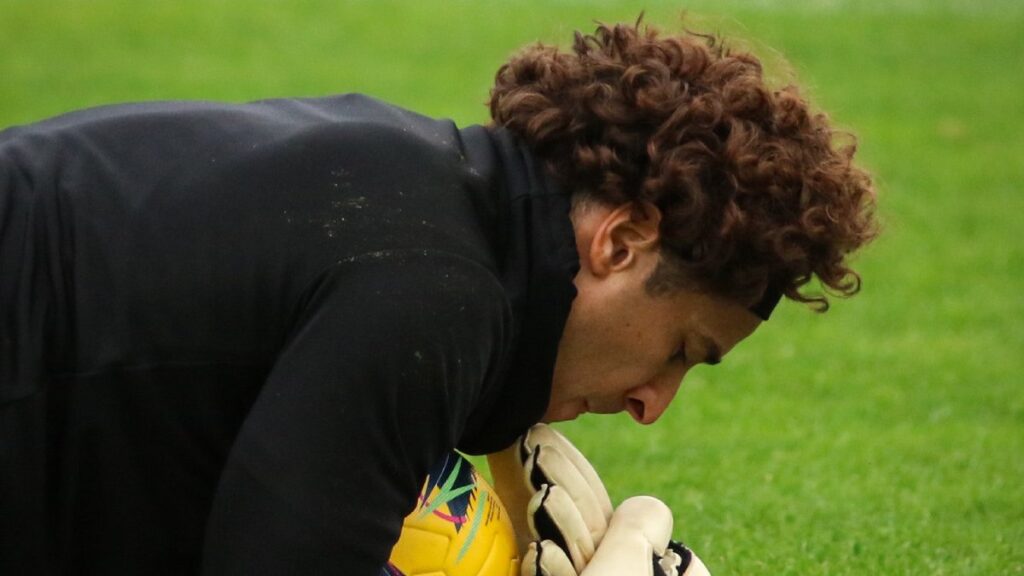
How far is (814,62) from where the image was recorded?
48.4 feet

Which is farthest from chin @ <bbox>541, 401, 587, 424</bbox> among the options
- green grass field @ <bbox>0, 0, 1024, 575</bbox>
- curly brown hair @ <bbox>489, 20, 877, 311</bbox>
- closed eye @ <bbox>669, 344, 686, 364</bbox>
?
green grass field @ <bbox>0, 0, 1024, 575</bbox>

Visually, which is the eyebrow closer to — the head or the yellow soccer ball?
the head

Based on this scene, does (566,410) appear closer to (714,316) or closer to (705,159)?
(714,316)

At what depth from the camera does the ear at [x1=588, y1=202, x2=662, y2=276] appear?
2.96 m

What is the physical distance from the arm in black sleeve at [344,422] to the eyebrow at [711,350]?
61 cm

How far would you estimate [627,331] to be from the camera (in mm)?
3078

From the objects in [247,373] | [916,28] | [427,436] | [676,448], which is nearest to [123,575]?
[247,373]

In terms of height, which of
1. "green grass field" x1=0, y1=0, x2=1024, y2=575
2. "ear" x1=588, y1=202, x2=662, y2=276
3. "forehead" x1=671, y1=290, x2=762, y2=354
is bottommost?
"green grass field" x1=0, y1=0, x2=1024, y2=575

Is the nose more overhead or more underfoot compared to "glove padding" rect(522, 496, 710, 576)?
more overhead

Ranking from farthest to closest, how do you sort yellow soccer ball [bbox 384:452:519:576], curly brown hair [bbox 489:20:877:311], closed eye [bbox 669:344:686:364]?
yellow soccer ball [bbox 384:452:519:576], closed eye [bbox 669:344:686:364], curly brown hair [bbox 489:20:877:311]

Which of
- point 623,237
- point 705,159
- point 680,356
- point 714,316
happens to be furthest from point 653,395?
point 705,159

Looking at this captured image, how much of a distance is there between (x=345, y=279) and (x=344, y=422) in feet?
0.75

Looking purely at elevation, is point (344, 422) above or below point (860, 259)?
above

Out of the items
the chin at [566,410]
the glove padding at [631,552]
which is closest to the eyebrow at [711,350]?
the chin at [566,410]
